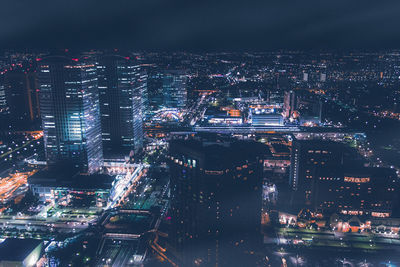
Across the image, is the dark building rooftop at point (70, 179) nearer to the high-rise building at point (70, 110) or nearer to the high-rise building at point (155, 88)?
the high-rise building at point (70, 110)

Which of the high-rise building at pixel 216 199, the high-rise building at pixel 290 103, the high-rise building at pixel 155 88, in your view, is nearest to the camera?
the high-rise building at pixel 216 199

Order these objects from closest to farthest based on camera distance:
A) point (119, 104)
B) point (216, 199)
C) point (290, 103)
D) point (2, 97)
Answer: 1. point (216, 199)
2. point (119, 104)
3. point (2, 97)
4. point (290, 103)

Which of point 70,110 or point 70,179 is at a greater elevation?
point 70,110

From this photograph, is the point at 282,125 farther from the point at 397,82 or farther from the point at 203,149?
the point at 203,149

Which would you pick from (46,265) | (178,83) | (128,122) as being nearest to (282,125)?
(178,83)

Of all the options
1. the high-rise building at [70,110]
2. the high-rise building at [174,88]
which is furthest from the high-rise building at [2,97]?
the high-rise building at [174,88]

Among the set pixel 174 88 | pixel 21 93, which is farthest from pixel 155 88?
pixel 21 93

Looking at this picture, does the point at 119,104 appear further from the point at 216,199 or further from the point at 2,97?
the point at 2,97
